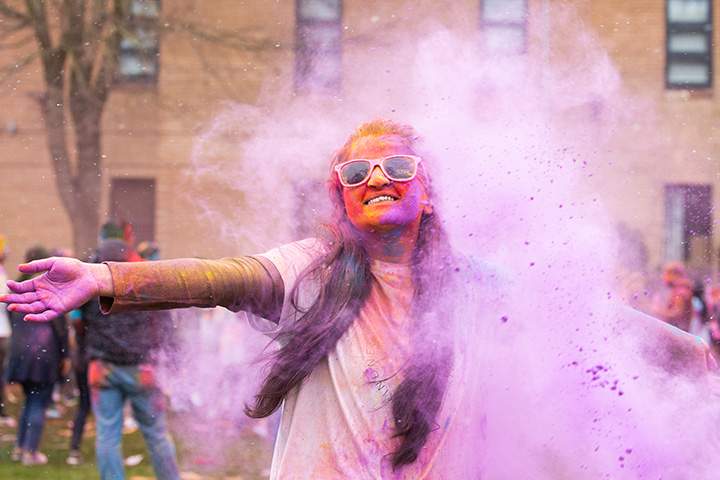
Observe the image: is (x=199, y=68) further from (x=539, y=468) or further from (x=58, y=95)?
(x=539, y=468)

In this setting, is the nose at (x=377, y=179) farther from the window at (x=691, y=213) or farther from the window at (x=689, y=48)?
the window at (x=689, y=48)

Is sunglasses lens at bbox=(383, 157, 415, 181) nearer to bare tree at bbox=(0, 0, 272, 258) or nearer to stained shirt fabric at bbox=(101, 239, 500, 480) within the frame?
stained shirt fabric at bbox=(101, 239, 500, 480)

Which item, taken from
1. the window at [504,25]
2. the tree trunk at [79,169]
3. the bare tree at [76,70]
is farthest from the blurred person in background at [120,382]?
the tree trunk at [79,169]

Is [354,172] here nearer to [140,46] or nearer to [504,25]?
[504,25]

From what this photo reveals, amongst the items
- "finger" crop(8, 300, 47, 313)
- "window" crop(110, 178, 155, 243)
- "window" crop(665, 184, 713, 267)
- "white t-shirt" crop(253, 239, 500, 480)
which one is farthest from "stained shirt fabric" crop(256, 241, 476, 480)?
"window" crop(110, 178, 155, 243)

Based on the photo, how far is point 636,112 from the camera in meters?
3.68

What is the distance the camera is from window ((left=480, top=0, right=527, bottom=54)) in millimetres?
3219

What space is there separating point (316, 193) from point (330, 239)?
0.56 m

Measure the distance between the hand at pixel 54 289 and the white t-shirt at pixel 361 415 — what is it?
1.53 feet

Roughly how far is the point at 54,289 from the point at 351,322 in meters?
0.71

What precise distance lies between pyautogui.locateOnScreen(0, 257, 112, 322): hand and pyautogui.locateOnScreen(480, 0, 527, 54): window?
75.5 inches

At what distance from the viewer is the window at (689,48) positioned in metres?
6.73

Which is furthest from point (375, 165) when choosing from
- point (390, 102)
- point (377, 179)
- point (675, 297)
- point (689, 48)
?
point (689, 48)

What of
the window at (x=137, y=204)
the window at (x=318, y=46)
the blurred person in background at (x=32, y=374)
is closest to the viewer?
the window at (x=318, y=46)
